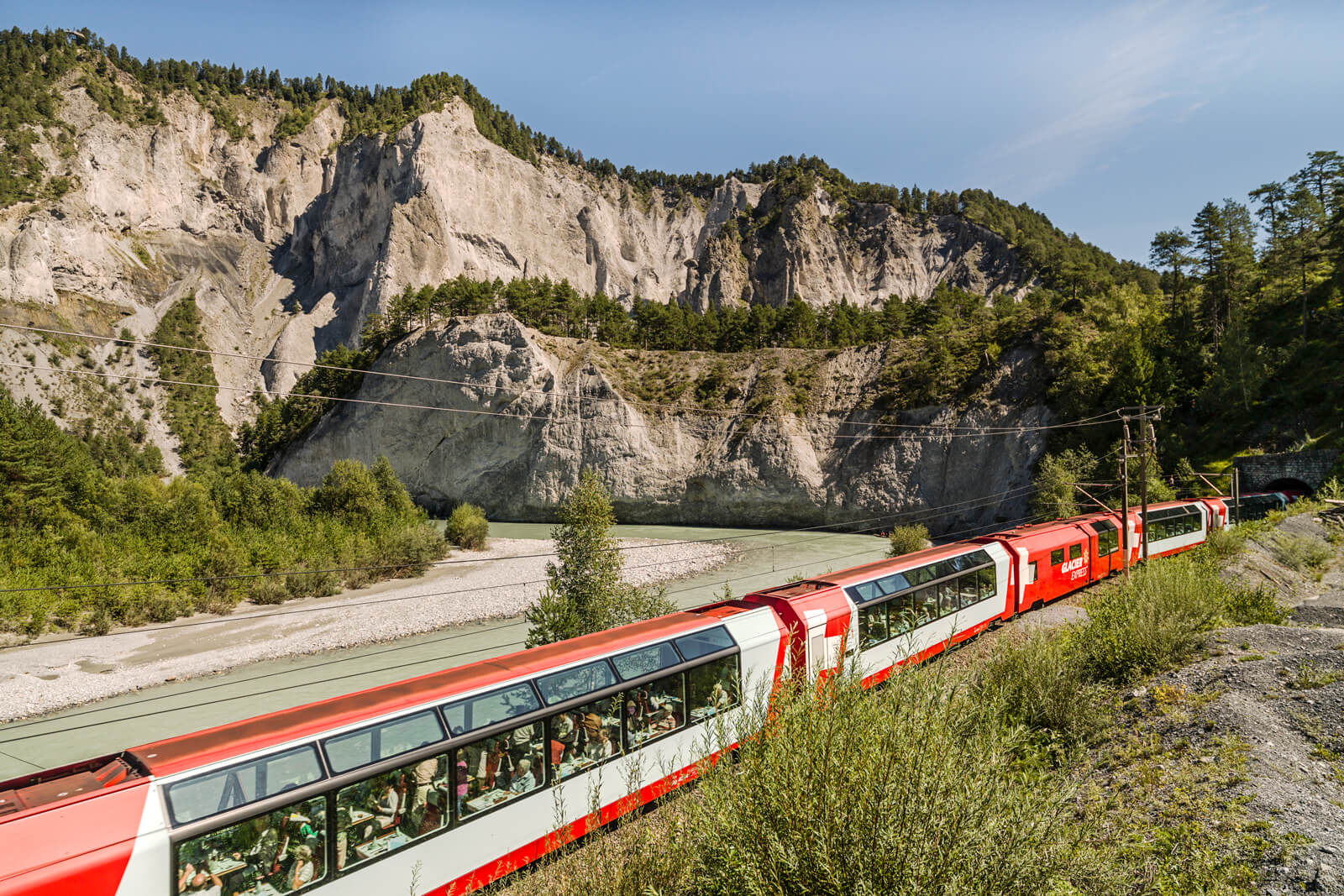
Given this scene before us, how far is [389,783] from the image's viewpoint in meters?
6.82

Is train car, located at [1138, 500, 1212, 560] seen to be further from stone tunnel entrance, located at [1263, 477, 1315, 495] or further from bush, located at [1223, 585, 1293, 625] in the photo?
stone tunnel entrance, located at [1263, 477, 1315, 495]

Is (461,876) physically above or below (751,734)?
below

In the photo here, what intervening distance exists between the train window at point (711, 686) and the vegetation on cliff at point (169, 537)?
Answer: 25.1m

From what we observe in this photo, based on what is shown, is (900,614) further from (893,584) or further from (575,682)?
(575,682)

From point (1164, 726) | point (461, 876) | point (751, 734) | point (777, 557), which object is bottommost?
point (777, 557)

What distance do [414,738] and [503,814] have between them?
151cm

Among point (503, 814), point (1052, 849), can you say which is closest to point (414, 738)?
point (503, 814)

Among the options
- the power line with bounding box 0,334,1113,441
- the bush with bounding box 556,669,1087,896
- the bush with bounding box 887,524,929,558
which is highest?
the power line with bounding box 0,334,1113,441

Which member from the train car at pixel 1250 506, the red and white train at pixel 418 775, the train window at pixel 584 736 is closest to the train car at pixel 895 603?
the red and white train at pixel 418 775

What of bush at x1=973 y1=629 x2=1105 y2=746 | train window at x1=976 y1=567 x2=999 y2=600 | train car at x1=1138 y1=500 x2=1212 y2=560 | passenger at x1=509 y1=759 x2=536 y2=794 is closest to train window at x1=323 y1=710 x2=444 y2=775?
passenger at x1=509 y1=759 x2=536 y2=794

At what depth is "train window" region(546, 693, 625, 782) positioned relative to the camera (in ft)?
26.6

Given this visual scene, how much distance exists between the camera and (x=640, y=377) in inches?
2505

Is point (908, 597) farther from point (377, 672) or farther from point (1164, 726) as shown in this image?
point (377, 672)

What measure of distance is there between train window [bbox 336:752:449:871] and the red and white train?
17 millimetres
